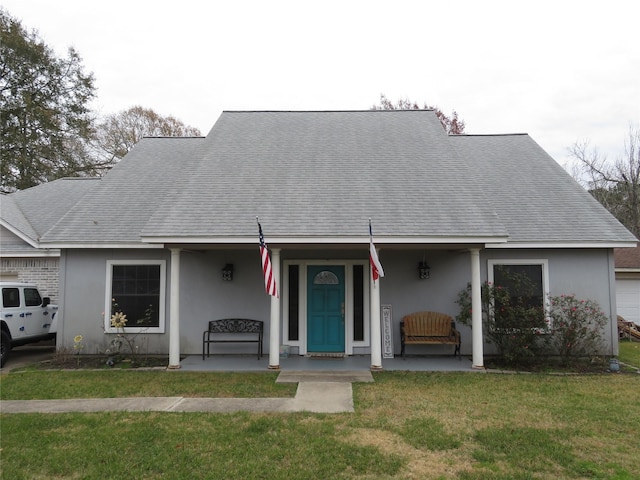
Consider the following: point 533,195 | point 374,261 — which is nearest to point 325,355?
point 374,261

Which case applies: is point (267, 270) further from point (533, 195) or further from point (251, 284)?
point (533, 195)

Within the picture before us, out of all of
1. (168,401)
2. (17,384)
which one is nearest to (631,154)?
(168,401)

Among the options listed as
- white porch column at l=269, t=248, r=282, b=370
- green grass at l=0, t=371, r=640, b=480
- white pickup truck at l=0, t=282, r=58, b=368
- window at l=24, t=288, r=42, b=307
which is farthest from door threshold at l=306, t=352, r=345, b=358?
window at l=24, t=288, r=42, b=307

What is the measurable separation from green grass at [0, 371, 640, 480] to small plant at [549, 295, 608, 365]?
1.67 meters

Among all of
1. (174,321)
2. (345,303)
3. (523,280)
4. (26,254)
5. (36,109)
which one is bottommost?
(174,321)

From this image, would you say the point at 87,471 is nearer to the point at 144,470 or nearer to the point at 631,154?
the point at 144,470

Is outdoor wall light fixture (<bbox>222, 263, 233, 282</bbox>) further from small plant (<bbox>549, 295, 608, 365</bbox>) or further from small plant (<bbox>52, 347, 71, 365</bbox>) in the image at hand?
small plant (<bbox>549, 295, 608, 365</bbox>)

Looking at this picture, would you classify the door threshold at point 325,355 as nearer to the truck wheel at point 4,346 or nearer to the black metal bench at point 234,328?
the black metal bench at point 234,328

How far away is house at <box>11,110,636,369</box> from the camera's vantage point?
29.3 feet

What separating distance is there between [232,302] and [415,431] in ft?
20.0

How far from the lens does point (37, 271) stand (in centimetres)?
1171

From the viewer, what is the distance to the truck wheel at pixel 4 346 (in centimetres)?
912

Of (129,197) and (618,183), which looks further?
(618,183)

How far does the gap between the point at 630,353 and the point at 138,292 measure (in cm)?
1285
